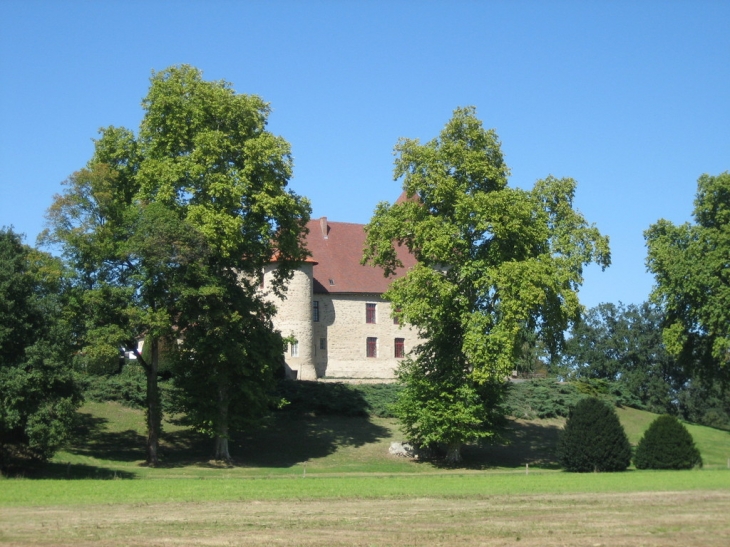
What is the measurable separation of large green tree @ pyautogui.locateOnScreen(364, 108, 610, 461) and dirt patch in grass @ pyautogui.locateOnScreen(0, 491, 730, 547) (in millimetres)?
14170

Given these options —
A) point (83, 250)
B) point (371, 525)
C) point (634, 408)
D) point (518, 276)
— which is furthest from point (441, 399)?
point (634, 408)

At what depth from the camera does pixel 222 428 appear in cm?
3438

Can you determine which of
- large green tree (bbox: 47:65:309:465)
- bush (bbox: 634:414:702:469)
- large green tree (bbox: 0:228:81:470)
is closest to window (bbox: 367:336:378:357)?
large green tree (bbox: 47:65:309:465)

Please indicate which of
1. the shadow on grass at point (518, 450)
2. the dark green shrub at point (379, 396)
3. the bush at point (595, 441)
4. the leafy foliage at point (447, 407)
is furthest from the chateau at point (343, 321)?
the bush at point (595, 441)

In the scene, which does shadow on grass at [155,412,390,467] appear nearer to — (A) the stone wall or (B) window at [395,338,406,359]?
(A) the stone wall

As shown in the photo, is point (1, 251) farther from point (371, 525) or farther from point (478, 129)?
point (478, 129)

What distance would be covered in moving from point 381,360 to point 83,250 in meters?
32.0

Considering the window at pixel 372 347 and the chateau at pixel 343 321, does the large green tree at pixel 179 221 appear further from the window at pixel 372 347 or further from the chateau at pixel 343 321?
the window at pixel 372 347

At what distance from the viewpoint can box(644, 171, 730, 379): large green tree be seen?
39812 mm

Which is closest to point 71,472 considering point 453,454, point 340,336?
point 453,454

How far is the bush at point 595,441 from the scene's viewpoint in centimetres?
3045

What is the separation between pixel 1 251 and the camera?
26.0 m

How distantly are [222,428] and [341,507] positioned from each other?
59.5 feet

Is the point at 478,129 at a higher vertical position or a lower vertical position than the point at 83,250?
higher
